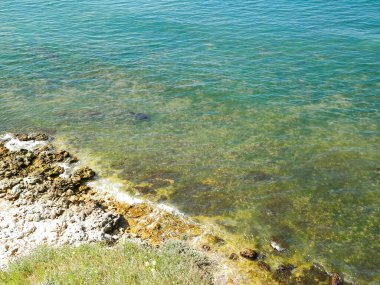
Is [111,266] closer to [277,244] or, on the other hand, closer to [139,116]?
[277,244]

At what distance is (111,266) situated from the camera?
42.7 feet

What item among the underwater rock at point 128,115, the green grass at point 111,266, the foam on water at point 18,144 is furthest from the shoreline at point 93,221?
the underwater rock at point 128,115

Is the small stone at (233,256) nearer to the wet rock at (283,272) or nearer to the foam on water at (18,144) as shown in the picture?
the wet rock at (283,272)

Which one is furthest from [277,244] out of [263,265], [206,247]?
[206,247]

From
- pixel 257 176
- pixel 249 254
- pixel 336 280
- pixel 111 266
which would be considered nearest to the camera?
pixel 111 266

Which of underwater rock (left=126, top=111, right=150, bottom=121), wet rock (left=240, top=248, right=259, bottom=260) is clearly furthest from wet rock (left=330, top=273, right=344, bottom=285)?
underwater rock (left=126, top=111, right=150, bottom=121)

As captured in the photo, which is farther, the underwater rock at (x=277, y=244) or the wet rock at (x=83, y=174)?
the wet rock at (x=83, y=174)

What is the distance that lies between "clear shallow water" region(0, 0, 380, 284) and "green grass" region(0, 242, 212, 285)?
3.69 metres

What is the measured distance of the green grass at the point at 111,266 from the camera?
12406mm

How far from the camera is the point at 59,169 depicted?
20906mm

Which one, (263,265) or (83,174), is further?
(83,174)

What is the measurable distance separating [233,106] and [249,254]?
1446 centimetres

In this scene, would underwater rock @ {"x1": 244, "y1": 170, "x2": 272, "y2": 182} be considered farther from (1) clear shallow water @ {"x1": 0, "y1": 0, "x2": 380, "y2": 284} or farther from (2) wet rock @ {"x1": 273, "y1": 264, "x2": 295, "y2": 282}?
(2) wet rock @ {"x1": 273, "y1": 264, "x2": 295, "y2": 282}

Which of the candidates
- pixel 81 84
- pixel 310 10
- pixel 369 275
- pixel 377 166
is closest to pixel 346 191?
pixel 377 166
